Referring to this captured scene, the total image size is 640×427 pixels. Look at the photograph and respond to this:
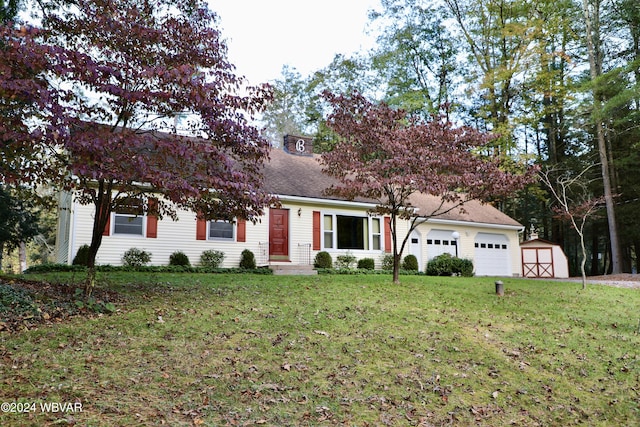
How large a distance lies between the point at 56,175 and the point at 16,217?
8.48 metres

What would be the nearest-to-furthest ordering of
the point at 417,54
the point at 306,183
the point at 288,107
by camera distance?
the point at 306,183
the point at 417,54
the point at 288,107

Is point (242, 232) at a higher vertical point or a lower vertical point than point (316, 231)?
lower

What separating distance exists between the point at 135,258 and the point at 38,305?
7232 millimetres

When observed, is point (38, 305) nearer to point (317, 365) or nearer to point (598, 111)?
point (317, 365)

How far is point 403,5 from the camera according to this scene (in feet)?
89.6

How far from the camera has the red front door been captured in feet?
52.4

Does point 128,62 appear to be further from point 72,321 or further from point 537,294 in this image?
point 537,294

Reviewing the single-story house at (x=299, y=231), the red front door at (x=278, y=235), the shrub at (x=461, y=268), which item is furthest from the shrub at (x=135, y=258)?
the shrub at (x=461, y=268)

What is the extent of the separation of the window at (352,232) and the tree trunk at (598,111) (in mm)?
9976

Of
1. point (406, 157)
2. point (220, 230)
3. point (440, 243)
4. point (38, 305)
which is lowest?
point (38, 305)

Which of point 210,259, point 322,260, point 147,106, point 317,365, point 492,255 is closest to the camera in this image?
point 317,365

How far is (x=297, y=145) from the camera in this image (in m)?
20.4

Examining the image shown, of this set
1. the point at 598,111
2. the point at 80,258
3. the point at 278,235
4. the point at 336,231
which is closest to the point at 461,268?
the point at 336,231

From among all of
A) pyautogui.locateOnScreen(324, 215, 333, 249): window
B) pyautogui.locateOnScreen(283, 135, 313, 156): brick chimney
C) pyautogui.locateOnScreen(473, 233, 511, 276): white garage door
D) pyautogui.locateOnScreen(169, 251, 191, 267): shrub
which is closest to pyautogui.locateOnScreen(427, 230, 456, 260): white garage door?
pyautogui.locateOnScreen(473, 233, 511, 276): white garage door
